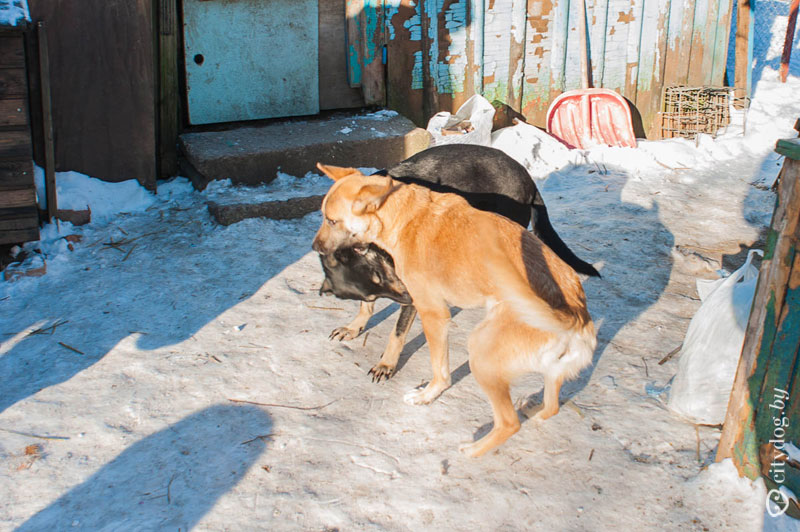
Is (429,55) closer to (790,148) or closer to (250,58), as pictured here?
(250,58)

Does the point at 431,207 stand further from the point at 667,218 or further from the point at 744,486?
the point at 667,218

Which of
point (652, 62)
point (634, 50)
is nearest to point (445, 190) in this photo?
point (634, 50)

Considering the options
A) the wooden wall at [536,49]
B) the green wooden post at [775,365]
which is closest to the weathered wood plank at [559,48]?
the wooden wall at [536,49]

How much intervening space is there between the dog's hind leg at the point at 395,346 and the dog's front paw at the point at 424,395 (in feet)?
0.90

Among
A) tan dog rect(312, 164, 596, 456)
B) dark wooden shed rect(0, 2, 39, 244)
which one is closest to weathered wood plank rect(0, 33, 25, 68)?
dark wooden shed rect(0, 2, 39, 244)

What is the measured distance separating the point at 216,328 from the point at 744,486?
3.01 meters

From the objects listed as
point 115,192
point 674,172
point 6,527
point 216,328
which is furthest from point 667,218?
point 6,527

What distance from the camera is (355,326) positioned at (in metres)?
4.15

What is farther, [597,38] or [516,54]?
[597,38]

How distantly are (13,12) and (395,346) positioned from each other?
12.3 feet

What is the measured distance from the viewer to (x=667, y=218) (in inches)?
231

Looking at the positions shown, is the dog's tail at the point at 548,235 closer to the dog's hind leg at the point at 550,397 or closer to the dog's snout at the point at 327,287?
the dog's hind leg at the point at 550,397

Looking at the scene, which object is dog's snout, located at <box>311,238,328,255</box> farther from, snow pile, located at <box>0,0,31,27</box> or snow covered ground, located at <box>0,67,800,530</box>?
snow pile, located at <box>0,0,31,27</box>

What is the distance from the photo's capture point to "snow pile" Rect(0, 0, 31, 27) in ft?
Answer: 15.3
